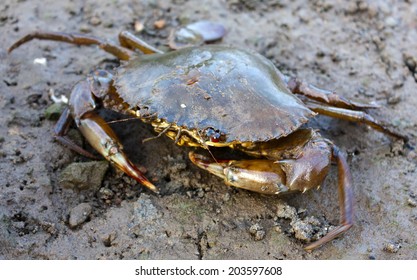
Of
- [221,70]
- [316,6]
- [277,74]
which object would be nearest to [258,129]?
[221,70]

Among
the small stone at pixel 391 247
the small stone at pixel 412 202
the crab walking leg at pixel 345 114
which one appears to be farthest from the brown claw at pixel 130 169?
the small stone at pixel 412 202

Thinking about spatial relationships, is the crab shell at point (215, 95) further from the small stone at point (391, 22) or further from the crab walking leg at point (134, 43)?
the small stone at point (391, 22)

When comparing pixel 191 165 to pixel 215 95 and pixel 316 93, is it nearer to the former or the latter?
pixel 215 95

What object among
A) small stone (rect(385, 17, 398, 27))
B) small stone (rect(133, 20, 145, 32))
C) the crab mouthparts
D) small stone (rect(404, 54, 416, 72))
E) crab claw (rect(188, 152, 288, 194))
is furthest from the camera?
small stone (rect(385, 17, 398, 27))

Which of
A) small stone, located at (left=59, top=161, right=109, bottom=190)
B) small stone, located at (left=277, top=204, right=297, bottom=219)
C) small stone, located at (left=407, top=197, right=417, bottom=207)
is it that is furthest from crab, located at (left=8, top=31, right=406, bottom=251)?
small stone, located at (left=407, top=197, right=417, bottom=207)

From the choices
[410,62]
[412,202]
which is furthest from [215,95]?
[410,62]

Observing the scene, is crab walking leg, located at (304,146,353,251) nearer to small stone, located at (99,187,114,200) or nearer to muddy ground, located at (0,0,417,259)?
muddy ground, located at (0,0,417,259)
